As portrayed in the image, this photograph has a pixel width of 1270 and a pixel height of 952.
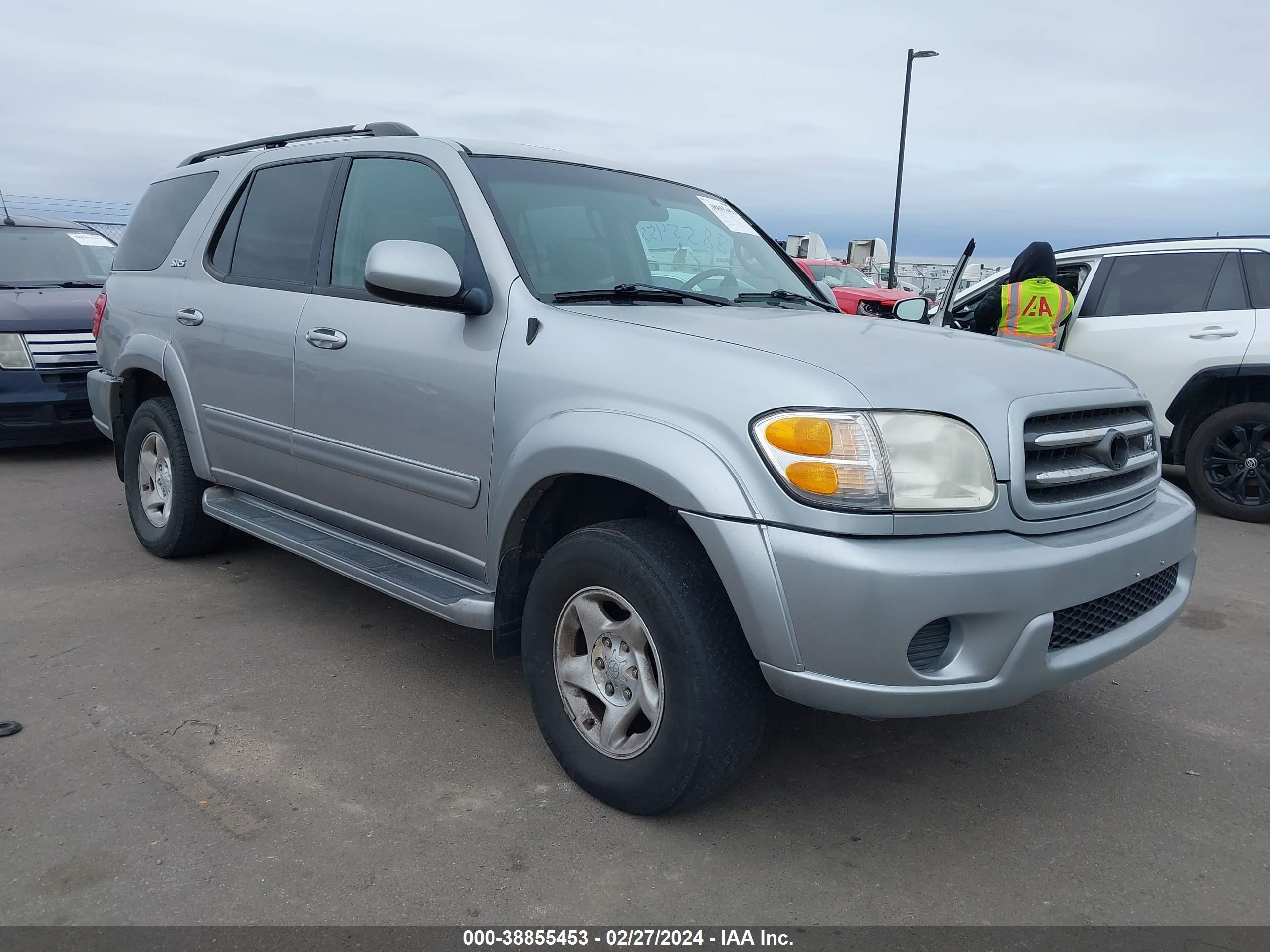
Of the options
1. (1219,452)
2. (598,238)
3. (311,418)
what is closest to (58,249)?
(311,418)

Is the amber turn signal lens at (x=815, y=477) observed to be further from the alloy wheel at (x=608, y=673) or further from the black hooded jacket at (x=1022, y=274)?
the black hooded jacket at (x=1022, y=274)

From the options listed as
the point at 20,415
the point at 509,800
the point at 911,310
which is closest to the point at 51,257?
the point at 20,415

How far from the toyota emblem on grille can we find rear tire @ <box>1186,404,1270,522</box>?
4278 mm

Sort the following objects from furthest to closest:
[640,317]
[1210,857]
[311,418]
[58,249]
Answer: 1. [58,249]
2. [311,418]
3. [640,317]
4. [1210,857]

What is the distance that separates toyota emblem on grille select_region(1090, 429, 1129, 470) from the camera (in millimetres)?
2670

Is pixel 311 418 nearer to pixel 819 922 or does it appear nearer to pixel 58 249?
pixel 819 922

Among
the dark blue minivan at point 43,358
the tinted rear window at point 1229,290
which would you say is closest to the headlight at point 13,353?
the dark blue minivan at point 43,358

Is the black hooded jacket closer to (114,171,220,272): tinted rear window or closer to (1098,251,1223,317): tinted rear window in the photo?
(1098,251,1223,317): tinted rear window

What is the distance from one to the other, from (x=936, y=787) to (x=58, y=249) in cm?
862

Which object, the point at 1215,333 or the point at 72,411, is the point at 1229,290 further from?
the point at 72,411

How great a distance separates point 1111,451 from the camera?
2676 millimetres

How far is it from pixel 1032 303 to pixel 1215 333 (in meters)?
1.11

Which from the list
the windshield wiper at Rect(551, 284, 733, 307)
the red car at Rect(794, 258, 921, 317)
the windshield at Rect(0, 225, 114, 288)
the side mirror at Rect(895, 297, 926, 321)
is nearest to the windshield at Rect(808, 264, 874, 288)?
the red car at Rect(794, 258, 921, 317)

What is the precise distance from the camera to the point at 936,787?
2.92 metres
